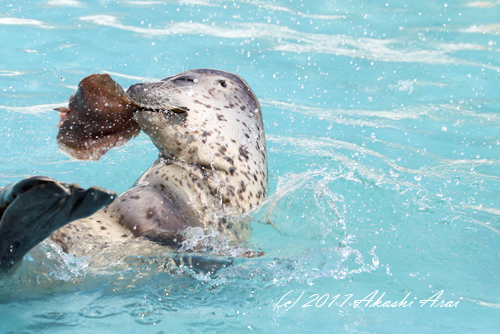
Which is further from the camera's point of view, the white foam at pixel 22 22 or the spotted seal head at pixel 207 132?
the white foam at pixel 22 22

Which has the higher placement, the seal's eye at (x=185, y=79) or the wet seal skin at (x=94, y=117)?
the seal's eye at (x=185, y=79)

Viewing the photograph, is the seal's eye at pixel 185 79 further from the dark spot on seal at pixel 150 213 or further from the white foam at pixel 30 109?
the white foam at pixel 30 109

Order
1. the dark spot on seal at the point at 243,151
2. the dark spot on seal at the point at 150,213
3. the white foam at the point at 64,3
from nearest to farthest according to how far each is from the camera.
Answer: the dark spot on seal at the point at 150,213, the dark spot on seal at the point at 243,151, the white foam at the point at 64,3

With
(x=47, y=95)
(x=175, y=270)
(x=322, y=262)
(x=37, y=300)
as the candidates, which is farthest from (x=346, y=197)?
(x=47, y=95)

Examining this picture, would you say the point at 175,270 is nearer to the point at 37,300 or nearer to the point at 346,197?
the point at 37,300

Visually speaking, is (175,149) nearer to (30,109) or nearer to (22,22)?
(30,109)

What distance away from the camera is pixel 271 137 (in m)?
6.38

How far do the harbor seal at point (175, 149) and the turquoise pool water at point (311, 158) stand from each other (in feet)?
0.76

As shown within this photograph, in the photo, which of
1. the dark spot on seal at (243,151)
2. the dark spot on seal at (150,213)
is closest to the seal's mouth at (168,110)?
the dark spot on seal at (243,151)

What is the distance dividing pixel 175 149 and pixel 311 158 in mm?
2591

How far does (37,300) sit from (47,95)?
511 cm

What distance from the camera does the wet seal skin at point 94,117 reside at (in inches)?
113

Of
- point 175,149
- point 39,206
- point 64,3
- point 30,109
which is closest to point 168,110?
point 175,149

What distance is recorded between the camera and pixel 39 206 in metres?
2.00
